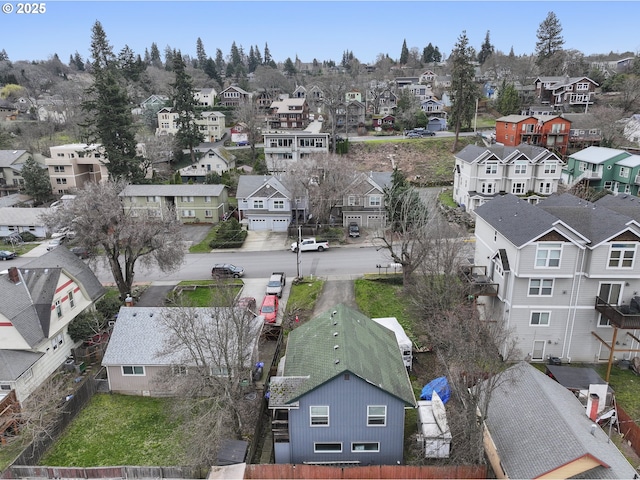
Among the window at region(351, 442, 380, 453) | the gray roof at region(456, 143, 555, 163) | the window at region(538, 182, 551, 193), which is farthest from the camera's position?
the window at region(538, 182, 551, 193)

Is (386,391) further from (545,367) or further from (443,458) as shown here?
(545,367)

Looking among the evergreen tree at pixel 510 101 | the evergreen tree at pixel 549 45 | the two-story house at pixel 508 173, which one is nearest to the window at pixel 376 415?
the two-story house at pixel 508 173

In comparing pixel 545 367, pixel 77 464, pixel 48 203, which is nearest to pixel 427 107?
pixel 48 203

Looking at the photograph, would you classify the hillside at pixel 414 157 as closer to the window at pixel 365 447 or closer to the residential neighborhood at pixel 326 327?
the residential neighborhood at pixel 326 327

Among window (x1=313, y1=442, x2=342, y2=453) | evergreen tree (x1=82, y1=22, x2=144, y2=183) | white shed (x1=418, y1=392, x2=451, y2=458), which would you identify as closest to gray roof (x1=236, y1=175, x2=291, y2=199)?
evergreen tree (x1=82, y1=22, x2=144, y2=183)

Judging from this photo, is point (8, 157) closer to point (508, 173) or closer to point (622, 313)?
point (508, 173)

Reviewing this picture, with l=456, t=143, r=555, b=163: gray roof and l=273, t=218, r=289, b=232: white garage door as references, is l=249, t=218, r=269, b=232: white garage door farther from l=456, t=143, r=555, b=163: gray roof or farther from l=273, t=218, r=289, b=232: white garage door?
l=456, t=143, r=555, b=163: gray roof
